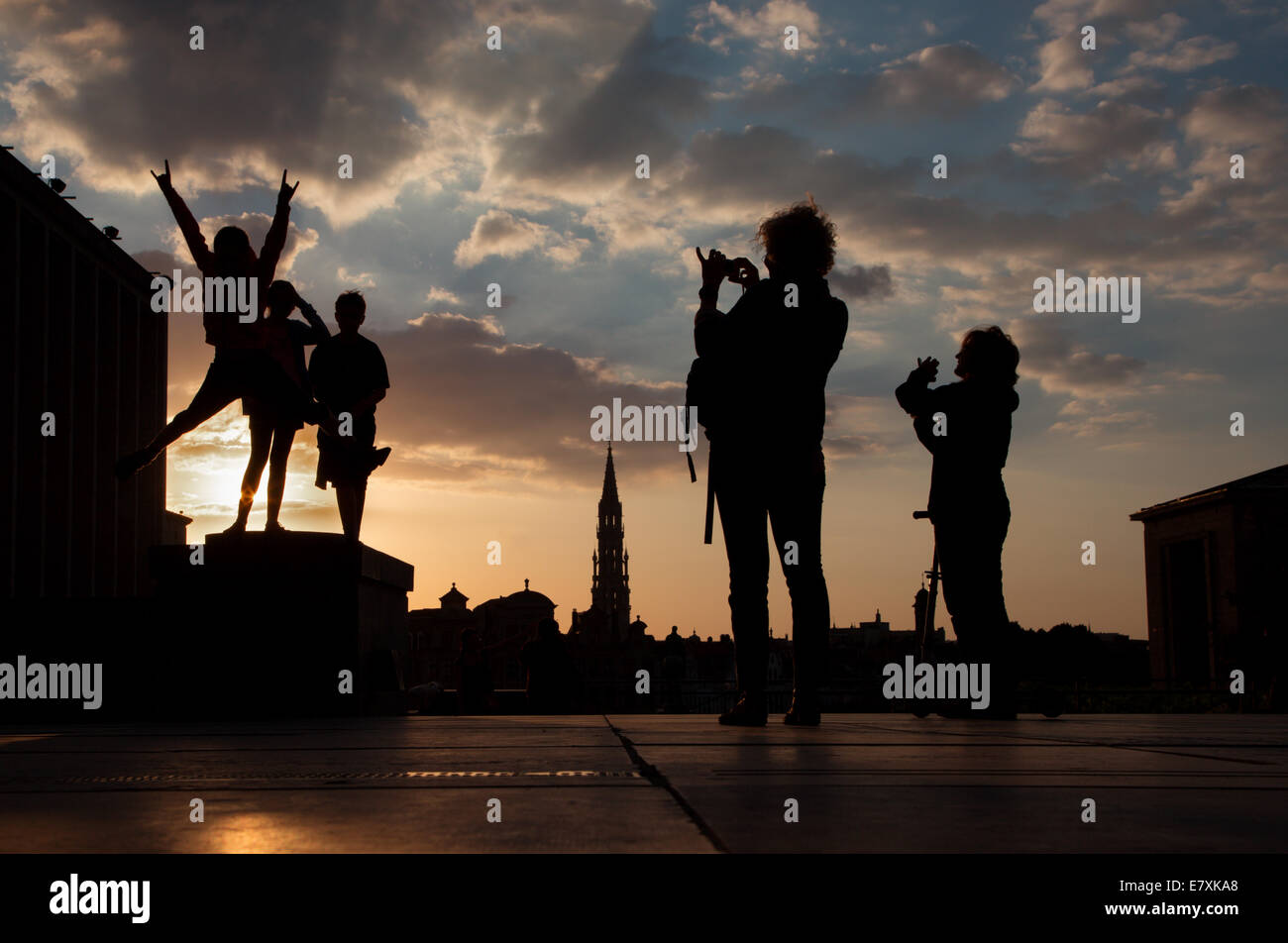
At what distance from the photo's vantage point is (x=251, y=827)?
1861mm

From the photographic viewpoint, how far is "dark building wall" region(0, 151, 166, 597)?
35.6 metres

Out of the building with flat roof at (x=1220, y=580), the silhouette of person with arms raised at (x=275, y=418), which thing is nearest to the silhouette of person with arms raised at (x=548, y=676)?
the silhouette of person with arms raised at (x=275, y=418)

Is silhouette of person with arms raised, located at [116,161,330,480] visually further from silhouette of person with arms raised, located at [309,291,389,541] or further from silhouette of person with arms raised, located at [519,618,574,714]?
silhouette of person with arms raised, located at [519,618,574,714]

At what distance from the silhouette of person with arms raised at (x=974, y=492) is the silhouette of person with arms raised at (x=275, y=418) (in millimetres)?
3560

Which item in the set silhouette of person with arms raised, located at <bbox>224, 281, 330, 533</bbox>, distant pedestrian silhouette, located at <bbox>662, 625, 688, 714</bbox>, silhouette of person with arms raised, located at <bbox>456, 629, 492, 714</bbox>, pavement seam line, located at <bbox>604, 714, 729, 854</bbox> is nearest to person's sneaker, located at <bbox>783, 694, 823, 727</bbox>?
pavement seam line, located at <bbox>604, 714, 729, 854</bbox>

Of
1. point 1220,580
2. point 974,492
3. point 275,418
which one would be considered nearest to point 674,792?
point 974,492

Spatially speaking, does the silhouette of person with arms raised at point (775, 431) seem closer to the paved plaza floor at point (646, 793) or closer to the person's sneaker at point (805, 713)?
the person's sneaker at point (805, 713)

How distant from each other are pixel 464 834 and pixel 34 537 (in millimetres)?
40434

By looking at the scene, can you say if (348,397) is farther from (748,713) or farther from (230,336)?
(748,713)

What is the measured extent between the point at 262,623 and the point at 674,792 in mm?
5162

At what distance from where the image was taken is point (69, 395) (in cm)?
3919

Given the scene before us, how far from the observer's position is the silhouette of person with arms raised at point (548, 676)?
35.4 ft

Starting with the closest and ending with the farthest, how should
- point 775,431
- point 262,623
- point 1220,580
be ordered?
point 775,431
point 262,623
point 1220,580

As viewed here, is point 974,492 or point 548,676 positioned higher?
point 974,492
